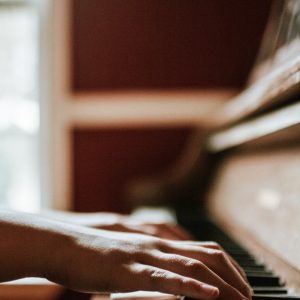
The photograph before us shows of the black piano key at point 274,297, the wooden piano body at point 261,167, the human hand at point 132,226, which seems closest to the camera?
the black piano key at point 274,297

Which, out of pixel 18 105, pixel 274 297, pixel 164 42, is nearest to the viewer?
pixel 274 297

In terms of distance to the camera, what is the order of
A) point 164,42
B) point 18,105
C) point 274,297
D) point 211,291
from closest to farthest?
point 211,291
point 274,297
point 164,42
point 18,105

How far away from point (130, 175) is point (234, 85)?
785 millimetres

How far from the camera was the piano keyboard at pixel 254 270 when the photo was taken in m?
0.71

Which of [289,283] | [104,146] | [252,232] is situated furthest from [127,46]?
[289,283]

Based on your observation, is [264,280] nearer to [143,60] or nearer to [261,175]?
[261,175]

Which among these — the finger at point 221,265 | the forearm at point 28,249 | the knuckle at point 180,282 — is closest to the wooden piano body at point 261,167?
the finger at point 221,265

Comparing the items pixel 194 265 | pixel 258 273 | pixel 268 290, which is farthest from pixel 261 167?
pixel 194 265

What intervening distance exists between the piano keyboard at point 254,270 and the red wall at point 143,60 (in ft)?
5.06

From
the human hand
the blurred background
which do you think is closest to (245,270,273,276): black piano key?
the human hand

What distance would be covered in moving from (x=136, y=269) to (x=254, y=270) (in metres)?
0.33

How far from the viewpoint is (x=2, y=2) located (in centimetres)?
321

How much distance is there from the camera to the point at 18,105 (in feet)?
10.8

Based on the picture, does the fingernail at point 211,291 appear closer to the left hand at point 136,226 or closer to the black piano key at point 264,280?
the black piano key at point 264,280
